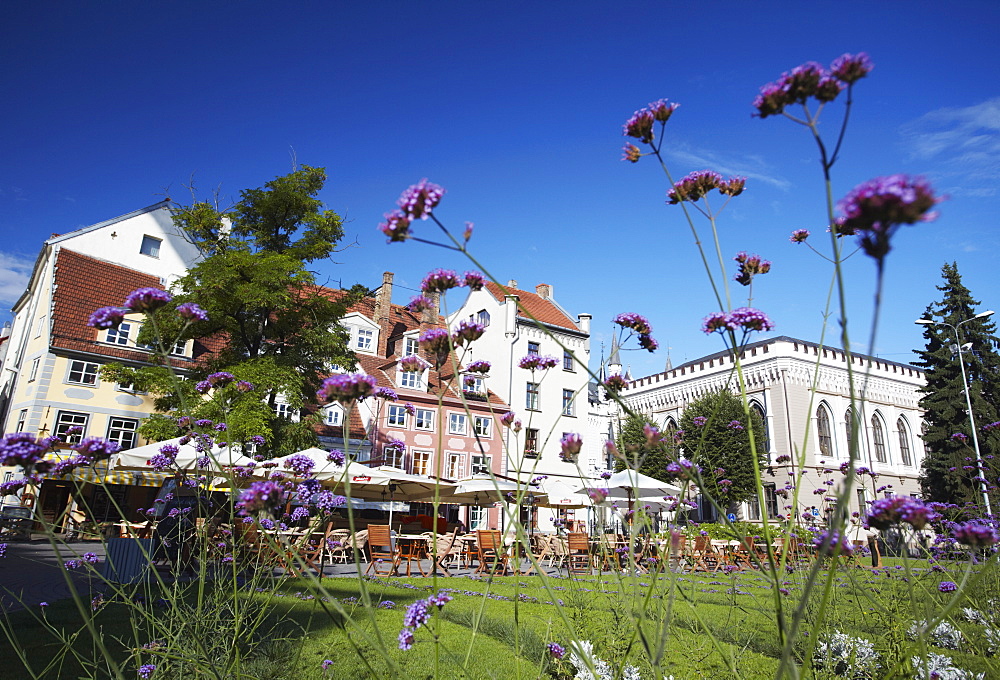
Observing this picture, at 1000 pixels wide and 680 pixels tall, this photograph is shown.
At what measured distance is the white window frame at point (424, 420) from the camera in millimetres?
31094

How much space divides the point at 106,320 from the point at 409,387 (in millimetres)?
28842

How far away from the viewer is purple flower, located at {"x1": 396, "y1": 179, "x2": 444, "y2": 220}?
2234mm

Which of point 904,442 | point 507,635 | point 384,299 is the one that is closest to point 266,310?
point 384,299

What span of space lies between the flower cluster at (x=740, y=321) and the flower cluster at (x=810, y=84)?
77 centimetres

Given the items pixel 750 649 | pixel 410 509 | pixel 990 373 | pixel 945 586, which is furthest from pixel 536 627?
pixel 990 373

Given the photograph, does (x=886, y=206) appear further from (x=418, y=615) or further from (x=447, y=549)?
(x=447, y=549)

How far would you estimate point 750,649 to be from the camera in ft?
18.8

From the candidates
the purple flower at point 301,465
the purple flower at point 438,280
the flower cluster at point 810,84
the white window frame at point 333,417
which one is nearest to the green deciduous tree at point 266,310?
the white window frame at point 333,417

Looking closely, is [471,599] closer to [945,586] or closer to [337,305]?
[945,586]

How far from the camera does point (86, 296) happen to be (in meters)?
26.1

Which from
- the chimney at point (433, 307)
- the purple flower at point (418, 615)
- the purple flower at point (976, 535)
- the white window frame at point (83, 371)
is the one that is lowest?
the purple flower at point (418, 615)

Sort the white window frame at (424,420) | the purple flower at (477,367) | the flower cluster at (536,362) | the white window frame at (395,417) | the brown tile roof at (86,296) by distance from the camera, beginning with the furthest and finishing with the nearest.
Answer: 1. the white window frame at (424,420)
2. the white window frame at (395,417)
3. the brown tile roof at (86,296)
4. the flower cluster at (536,362)
5. the purple flower at (477,367)

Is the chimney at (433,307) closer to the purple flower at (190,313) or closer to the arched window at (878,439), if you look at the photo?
the purple flower at (190,313)

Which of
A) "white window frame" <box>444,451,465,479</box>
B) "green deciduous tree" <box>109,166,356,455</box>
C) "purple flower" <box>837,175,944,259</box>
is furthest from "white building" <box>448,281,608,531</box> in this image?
"purple flower" <box>837,175,944,259</box>
